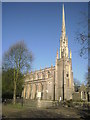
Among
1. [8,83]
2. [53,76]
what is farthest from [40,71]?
[8,83]

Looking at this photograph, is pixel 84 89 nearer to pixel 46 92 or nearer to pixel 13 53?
pixel 46 92

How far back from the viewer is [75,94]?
5512 centimetres

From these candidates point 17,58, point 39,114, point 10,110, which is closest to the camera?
point 39,114

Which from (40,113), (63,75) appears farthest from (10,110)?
(63,75)

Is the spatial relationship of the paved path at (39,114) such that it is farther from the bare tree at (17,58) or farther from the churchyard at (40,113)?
the bare tree at (17,58)

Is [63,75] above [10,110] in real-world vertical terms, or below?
above

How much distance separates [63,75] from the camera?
58406mm

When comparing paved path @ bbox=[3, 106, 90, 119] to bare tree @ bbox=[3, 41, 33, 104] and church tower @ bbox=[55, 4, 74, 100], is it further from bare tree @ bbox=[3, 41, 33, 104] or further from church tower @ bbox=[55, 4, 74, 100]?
church tower @ bbox=[55, 4, 74, 100]

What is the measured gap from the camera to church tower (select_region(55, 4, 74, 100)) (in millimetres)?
55719

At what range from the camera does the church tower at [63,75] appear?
55719 millimetres

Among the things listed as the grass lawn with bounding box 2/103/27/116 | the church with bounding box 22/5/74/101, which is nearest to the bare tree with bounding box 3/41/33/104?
the grass lawn with bounding box 2/103/27/116

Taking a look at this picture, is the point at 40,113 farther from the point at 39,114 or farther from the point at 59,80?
the point at 59,80

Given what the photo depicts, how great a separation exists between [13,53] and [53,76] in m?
38.1

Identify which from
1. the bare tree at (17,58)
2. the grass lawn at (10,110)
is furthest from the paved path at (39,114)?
the bare tree at (17,58)
